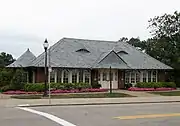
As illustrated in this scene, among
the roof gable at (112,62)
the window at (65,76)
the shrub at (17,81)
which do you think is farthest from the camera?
the roof gable at (112,62)

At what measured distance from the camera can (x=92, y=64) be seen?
3991cm

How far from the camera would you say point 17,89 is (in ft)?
117

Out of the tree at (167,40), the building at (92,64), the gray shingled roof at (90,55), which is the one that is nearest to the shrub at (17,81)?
the building at (92,64)

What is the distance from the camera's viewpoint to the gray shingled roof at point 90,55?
128 feet

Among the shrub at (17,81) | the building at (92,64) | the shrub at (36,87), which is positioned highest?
the building at (92,64)

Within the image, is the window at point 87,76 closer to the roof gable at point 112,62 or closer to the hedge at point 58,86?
the roof gable at point 112,62

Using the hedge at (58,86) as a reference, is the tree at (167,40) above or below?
above

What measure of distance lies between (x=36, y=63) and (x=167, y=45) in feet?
63.6

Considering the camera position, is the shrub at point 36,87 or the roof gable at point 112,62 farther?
the roof gable at point 112,62

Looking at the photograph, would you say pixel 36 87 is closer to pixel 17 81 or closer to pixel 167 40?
pixel 17 81

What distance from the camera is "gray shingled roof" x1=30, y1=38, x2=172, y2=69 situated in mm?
38906

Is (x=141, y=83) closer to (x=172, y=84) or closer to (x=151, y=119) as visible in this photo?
(x=172, y=84)

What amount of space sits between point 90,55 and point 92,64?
213 cm

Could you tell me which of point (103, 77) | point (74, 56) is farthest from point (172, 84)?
point (74, 56)
